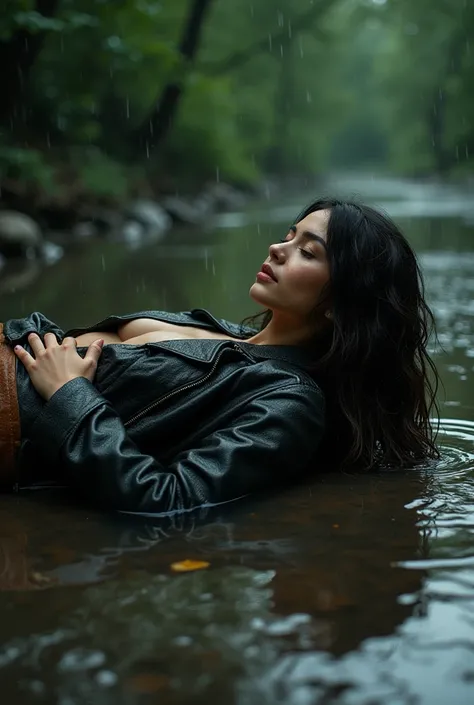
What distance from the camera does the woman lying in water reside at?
306 cm

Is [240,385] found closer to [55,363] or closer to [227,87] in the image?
[55,363]

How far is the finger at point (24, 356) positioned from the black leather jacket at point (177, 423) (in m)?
0.04

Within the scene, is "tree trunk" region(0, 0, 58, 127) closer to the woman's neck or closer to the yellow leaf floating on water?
the woman's neck

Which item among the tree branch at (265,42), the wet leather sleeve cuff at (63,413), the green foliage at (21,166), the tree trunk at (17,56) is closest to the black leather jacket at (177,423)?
the wet leather sleeve cuff at (63,413)

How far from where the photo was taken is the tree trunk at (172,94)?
2067cm

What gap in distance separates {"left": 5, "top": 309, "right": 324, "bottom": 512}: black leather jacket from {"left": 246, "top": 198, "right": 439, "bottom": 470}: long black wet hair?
176mm

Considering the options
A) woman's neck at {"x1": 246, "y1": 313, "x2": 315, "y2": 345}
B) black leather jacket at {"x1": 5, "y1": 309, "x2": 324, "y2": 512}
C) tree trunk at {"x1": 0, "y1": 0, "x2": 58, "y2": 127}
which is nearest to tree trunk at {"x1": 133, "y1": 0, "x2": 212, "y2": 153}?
tree trunk at {"x1": 0, "y1": 0, "x2": 58, "y2": 127}

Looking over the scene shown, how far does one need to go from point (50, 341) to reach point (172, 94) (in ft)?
64.1

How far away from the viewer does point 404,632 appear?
2.30 m

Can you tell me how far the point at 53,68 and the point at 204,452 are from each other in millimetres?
16514

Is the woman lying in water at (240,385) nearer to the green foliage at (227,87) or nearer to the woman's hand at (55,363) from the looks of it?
the woman's hand at (55,363)

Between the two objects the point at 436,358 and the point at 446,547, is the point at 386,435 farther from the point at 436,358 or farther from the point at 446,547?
the point at 436,358

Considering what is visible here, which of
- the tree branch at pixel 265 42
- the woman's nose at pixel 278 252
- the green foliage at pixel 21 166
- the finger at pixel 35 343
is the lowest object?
the finger at pixel 35 343

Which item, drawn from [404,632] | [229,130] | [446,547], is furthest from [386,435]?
[229,130]
